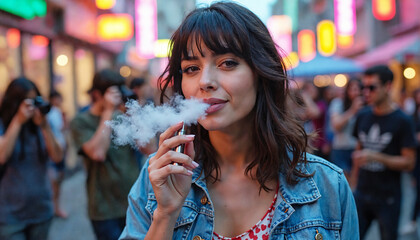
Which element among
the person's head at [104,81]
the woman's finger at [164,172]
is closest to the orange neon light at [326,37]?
the person's head at [104,81]

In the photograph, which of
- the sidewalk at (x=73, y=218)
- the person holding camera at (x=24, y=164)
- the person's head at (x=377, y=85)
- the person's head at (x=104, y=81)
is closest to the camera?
the person holding camera at (x=24, y=164)

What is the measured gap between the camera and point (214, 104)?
71.7 inches

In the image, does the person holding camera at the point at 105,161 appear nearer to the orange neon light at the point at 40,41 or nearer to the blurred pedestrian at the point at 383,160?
the blurred pedestrian at the point at 383,160

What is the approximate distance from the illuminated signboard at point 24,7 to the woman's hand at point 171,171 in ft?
26.2

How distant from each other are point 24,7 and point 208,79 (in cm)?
871

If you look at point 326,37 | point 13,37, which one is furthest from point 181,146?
point 326,37

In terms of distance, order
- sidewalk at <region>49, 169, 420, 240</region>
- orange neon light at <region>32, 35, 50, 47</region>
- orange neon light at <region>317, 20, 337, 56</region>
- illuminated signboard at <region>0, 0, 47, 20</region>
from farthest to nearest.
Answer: orange neon light at <region>317, 20, 337, 56</region> → orange neon light at <region>32, 35, 50, 47</region> → illuminated signboard at <region>0, 0, 47, 20</region> → sidewalk at <region>49, 169, 420, 240</region>

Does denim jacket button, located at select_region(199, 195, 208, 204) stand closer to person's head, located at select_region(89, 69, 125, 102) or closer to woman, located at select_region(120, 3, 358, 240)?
woman, located at select_region(120, 3, 358, 240)

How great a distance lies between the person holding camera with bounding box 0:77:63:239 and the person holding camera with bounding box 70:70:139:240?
0.37 meters

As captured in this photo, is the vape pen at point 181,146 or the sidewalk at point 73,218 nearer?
the vape pen at point 181,146

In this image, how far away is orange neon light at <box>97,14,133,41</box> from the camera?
16.8 m

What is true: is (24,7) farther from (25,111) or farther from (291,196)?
(291,196)

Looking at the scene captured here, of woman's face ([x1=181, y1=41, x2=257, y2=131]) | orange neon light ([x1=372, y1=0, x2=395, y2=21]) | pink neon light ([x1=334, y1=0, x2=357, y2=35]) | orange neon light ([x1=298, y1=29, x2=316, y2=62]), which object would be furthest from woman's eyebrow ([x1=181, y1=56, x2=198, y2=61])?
orange neon light ([x1=298, y1=29, x2=316, y2=62])

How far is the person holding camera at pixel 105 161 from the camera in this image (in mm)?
3850
